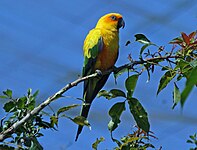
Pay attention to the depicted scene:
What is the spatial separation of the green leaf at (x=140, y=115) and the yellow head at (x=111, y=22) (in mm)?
795

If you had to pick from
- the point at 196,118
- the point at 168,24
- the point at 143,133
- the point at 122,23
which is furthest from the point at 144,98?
the point at 143,133

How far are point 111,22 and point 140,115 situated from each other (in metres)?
0.88

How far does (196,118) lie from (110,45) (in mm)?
2243

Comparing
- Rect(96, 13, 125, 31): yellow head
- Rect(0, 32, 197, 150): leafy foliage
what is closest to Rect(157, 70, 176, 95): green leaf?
Rect(0, 32, 197, 150): leafy foliage

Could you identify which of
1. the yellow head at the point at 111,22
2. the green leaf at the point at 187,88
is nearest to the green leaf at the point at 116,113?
the green leaf at the point at 187,88

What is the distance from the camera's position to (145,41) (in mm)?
770

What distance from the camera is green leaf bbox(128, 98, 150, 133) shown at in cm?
75

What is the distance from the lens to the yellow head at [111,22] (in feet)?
5.09

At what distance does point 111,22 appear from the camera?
1.60 metres

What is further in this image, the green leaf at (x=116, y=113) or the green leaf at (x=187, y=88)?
the green leaf at (x=116, y=113)

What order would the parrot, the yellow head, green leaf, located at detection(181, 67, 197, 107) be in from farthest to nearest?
the yellow head, the parrot, green leaf, located at detection(181, 67, 197, 107)

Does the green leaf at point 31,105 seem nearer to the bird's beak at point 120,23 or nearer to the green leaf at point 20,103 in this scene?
the green leaf at point 20,103

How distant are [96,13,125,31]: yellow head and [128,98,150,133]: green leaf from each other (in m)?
0.79

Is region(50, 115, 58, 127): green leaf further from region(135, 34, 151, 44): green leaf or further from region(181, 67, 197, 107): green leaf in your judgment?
region(181, 67, 197, 107): green leaf
